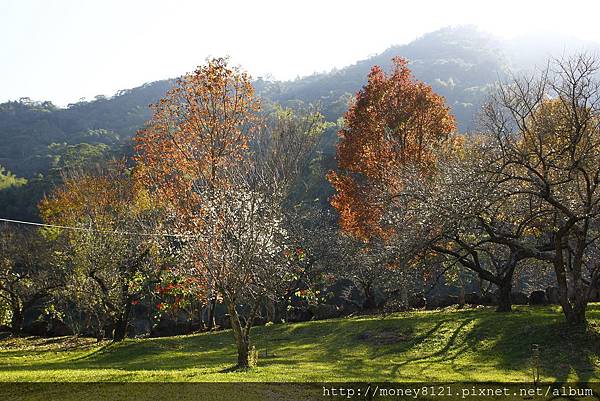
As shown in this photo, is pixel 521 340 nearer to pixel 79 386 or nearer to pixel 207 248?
pixel 207 248

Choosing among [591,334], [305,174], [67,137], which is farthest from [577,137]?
[67,137]

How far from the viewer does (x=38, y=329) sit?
34250mm

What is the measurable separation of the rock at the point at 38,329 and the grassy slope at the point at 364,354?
31.0 feet

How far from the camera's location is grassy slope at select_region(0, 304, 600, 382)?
12617 mm

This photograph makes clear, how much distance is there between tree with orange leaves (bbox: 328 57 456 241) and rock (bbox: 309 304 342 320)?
5673 millimetres

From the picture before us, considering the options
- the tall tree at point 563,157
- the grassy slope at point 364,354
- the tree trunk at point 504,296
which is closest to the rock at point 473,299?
the grassy slope at point 364,354

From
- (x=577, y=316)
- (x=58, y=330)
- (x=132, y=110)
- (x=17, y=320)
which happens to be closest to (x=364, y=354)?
(x=577, y=316)

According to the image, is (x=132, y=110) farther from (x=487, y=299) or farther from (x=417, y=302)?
(x=487, y=299)

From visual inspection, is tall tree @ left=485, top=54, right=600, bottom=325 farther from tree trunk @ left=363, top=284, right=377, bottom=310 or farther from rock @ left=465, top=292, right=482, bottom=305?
tree trunk @ left=363, top=284, right=377, bottom=310

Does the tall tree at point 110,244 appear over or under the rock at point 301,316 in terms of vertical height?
over

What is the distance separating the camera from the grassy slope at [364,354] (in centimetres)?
1262

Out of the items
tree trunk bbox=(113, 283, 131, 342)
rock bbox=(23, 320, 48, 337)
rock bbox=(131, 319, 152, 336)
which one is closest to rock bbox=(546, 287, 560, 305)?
tree trunk bbox=(113, 283, 131, 342)

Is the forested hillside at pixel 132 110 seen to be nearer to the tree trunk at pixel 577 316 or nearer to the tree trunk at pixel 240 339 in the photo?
the tree trunk at pixel 577 316

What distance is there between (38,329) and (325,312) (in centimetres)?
2017
